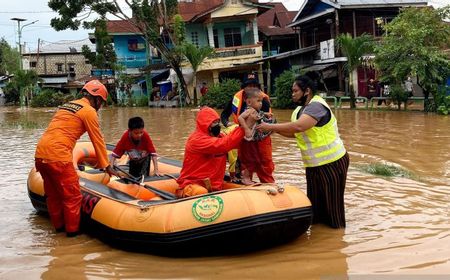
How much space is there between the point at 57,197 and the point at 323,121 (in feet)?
9.77

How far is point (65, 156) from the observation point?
555 cm

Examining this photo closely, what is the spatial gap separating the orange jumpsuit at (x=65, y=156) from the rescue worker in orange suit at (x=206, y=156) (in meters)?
1.02

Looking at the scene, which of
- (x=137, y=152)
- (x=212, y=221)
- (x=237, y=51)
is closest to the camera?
(x=212, y=221)

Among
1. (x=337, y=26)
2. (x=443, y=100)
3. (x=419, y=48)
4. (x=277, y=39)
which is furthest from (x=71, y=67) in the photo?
(x=443, y=100)

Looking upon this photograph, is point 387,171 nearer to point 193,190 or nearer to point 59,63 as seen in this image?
point 193,190

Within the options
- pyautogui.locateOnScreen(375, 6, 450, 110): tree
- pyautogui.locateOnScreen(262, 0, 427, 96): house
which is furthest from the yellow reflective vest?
pyautogui.locateOnScreen(262, 0, 427, 96): house

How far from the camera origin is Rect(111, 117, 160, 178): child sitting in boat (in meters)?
6.68

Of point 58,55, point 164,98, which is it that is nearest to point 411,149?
point 164,98

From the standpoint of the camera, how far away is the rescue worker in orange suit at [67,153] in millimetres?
5535

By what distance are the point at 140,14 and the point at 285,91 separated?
11002 millimetres

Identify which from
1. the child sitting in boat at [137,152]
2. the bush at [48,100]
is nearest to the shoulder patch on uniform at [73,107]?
the child sitting in boat at [137,152]

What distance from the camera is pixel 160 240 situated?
4.78 m

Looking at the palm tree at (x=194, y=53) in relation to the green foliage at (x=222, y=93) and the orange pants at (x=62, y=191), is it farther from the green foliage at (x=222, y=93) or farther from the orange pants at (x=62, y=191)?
the orange pants at (x=62, y=191)

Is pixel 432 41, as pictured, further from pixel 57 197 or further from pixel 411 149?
pixel 57 197
